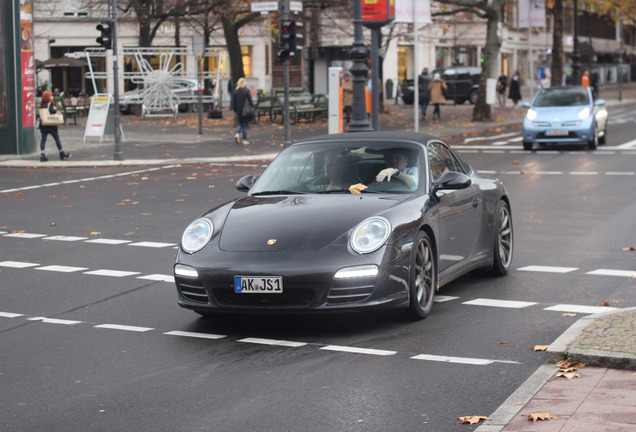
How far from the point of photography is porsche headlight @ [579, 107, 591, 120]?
93.1 feet

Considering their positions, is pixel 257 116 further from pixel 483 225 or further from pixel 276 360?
pixel 276 360

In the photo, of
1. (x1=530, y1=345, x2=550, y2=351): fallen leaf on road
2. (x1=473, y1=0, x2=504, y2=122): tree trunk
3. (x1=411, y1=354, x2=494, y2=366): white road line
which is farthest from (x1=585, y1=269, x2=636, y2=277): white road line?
(x1=473, y1=0, x2=504, y2=122): tree trunk

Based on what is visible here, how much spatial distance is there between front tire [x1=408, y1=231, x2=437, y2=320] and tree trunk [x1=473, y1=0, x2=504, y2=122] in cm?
3255

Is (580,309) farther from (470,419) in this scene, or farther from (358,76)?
(358,76)

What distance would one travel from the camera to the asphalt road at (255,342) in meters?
5.91

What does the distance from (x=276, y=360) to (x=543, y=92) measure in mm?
23901

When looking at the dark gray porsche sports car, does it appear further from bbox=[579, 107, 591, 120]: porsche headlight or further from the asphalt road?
bbox=[579, 107, 591, 120]: porsche headlight

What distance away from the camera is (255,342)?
7699mm

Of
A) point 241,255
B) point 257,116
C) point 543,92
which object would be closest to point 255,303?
point 241,255

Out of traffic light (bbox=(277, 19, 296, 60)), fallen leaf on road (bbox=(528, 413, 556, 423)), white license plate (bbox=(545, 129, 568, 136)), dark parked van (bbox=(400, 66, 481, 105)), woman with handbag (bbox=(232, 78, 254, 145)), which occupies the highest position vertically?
traffic light (bbox=(277, 19, 296, 60))

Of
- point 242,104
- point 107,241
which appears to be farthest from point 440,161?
point 242,104

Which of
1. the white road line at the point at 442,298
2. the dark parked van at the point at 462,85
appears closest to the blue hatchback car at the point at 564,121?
the white road line at the point at 442,298

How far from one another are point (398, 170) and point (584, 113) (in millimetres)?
20570

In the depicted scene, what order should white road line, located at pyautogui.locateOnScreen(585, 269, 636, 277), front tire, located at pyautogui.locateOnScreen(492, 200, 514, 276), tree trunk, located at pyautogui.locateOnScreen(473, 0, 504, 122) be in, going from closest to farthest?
front tire, located at pyautogui.locateOnScreen(492, 200, 514, 276)
white road line, located at pyautogui.locateOnScreen(585, 269, 636, 277)
tree trunk, located at pyautogui.locateOnScreen(473, 0, 504, 122)
